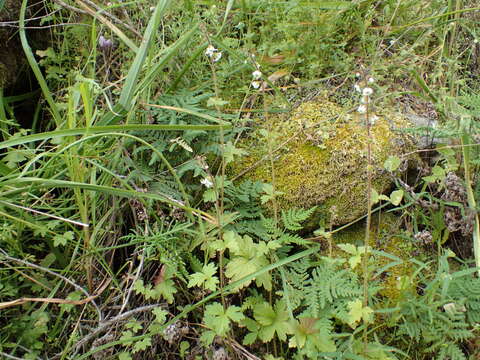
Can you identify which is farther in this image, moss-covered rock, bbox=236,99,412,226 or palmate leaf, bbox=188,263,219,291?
moss-covered rock, bbox=236,99,412,226

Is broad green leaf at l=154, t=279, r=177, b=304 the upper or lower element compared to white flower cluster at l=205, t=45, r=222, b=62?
lower

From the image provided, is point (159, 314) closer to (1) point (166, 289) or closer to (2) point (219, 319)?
(1) point (166, 289)

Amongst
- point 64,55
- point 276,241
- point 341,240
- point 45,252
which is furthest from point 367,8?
point 45,252

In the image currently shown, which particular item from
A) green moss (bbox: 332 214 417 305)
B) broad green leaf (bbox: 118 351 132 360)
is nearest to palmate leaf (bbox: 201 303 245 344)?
broad green leaf (bbox: 118 351 132 360)

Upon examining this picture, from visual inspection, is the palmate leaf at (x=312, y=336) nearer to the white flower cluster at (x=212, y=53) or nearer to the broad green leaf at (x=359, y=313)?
the broad green leaf at (x=359, y=313)

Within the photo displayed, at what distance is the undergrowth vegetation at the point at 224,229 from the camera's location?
62.4 inches

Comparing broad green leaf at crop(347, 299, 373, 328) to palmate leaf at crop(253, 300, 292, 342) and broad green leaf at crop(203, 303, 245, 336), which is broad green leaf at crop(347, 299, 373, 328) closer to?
palmate leaf at crop(253, 300, 292, 342)

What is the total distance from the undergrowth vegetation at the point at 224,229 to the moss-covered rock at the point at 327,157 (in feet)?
0.08

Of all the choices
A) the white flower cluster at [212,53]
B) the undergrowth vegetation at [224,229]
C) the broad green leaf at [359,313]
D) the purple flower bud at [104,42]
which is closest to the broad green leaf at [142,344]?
the undergrowth vegetation at [224,229]

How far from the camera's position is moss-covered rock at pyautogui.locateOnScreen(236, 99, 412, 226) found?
6.30 ft

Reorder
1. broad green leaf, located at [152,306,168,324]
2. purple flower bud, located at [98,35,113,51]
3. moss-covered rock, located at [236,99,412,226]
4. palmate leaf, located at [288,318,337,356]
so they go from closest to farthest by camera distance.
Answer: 1. palmate leaf, located at [288,318,337,356]
2. broad green leaf, located at [152,306,168,324]
3. moss-covered rock, located at [236,99,412,226]
4. purple flower bud, located at [98,35,113,51]

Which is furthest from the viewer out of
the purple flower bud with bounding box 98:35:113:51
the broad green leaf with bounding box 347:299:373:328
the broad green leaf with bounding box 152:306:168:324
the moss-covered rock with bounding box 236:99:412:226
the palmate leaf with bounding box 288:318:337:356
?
the purple flower bud with bounding box 98:35:113:51

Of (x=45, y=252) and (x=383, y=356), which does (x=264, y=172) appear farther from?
(x=45, y=252)

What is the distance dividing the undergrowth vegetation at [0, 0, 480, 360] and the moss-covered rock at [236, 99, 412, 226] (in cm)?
2
